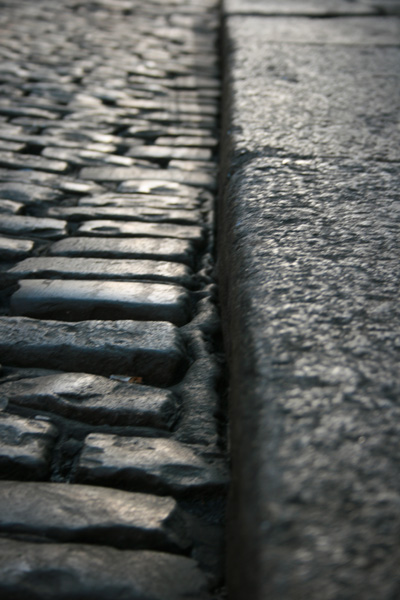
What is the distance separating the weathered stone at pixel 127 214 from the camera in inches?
77.2

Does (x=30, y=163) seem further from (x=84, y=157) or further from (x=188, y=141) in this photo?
(x=188, y=141)

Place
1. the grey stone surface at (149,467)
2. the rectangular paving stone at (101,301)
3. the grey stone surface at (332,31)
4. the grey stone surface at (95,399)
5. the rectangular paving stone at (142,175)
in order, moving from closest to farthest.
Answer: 1. the grey stone surface at (149,467)
2. the grey stone surface at (95,399)
3. the rectangular paving stone at (101,301)
4. the rectangular paving stone at (142,175)
5. the grey stone surface at (332,31)

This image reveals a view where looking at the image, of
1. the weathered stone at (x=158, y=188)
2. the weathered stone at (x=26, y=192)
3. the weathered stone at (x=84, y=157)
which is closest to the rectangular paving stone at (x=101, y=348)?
the weathered stone at (x=26, y=192)

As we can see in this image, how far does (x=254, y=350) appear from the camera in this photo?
1.00 metres

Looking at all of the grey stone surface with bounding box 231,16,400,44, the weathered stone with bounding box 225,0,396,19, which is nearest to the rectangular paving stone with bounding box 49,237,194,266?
the grey stone surface with bounding box 231,16,400,44

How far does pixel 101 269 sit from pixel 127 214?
41cm

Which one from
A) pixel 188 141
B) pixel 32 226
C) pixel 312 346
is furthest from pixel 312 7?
pixel 312 346

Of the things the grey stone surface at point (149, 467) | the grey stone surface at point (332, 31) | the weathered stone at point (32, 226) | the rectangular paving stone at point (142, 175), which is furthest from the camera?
the grey stone surface at point (332, 31)

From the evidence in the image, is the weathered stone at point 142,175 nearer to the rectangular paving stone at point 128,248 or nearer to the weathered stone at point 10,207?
the weathered stone at point 10,207

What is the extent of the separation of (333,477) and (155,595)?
0.98ft

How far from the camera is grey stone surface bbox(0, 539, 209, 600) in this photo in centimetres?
81

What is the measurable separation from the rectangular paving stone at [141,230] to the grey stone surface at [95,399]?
2.31ft

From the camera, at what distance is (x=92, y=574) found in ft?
2.73

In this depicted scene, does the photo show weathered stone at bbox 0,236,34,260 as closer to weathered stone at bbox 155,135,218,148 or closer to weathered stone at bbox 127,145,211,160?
weathered stone at bbox 127,145,211,160
